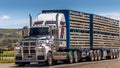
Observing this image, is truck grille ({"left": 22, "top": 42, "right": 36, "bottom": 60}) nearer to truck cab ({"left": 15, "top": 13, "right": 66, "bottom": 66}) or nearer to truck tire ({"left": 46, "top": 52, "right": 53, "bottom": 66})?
truck cab ({"left": 15, "top": 13, "right": 66, "bottom": 66})

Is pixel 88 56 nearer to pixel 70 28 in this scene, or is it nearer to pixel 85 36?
pixel 85 36

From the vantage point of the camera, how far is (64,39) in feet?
102

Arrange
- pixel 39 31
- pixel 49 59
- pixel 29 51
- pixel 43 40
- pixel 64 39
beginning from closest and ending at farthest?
pixel 29 51 < pixel 49 59 < pixel 43 40 < pixel 39 31 < pixel 64 39

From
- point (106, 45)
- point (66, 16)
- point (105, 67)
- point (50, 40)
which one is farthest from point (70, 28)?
point (106, 45)

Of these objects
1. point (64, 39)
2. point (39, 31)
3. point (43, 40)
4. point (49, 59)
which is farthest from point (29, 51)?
point (64, 39)

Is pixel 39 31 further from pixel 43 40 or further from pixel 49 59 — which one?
pixel 49 59

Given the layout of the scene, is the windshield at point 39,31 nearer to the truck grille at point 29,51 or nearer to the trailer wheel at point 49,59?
the truck grille at point 29,51

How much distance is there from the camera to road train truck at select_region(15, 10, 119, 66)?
27.8 m

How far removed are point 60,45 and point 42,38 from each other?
2.70 m

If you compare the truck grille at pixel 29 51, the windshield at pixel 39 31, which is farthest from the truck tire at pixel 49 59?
the windshield at pixel 39 31

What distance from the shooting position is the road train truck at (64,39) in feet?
91.1

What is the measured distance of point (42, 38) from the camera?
28.2m

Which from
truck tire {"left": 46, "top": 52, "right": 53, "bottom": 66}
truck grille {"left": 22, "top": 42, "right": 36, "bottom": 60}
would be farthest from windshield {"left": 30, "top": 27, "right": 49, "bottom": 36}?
truck tire {"left": 46, "top": 52, "right": 53, "bottom": 66}

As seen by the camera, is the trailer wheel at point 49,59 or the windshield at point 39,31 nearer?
the trailer wheel at point 49,59
